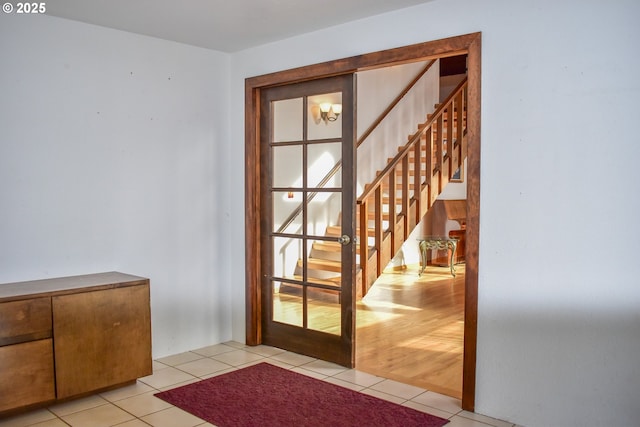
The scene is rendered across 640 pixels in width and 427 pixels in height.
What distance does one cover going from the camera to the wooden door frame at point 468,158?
116 inches

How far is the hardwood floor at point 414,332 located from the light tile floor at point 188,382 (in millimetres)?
195

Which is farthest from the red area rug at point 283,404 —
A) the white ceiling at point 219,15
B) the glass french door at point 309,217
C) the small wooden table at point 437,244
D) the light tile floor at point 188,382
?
the small wooden table at point 437,244

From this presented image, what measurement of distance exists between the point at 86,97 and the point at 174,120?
2.16 ft

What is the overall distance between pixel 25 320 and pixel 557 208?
281 cm

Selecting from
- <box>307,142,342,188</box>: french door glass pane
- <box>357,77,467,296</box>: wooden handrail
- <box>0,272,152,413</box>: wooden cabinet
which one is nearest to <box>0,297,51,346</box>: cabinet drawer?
<box>0,272,152,413</box>: wooden cabinet

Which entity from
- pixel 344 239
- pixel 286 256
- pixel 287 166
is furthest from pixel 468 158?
pixel 286 256

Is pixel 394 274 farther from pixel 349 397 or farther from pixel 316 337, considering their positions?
pixel 349 397

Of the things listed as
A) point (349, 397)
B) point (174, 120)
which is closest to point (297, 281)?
point (349, 397)

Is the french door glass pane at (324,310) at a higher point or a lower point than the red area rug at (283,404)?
higher

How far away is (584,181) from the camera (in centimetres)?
259

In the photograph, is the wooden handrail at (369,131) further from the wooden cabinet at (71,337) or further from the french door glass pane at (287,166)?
the wooden cabinet at (71,337)

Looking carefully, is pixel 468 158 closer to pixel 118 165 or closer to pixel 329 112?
pixel 329 112

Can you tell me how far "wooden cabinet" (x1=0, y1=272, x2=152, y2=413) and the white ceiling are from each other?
1.64 metres

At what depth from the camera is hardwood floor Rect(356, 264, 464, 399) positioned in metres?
3.69
